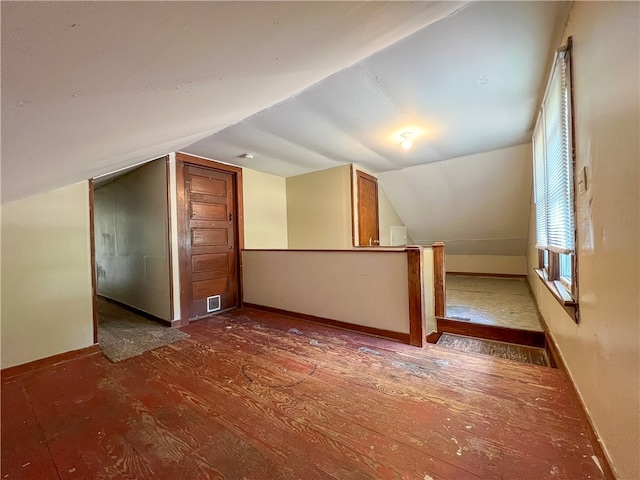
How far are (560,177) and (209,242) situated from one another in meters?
3.65

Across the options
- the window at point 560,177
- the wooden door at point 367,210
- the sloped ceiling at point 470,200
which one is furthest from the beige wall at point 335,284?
the sloped ceiling at point 470,200

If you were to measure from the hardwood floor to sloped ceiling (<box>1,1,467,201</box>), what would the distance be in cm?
135

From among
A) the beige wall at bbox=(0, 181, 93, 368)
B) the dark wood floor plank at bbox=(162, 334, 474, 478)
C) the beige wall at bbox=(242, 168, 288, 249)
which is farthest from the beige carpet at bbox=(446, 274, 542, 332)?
the beige wall at bbox=(0, 181, 93, 368)

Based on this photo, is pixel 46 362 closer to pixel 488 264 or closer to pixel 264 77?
pixel 264 77

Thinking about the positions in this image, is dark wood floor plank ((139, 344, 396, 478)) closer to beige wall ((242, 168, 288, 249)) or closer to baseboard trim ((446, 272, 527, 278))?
beige wall ((242, 168, 288, 249))

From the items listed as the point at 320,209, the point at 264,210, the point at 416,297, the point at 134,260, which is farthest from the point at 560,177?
the point at 134,260

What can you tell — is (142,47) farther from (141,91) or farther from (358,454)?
(358,454)

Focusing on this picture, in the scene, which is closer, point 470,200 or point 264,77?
point 264,77

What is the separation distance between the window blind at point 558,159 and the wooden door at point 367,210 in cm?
232

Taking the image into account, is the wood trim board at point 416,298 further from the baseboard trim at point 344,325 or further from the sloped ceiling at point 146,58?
the sloped ceiling at point 146,58

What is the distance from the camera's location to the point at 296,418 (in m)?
1.44

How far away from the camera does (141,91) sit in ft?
2.62

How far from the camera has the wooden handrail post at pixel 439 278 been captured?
302 cm

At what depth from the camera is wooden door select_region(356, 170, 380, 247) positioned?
165 inches
